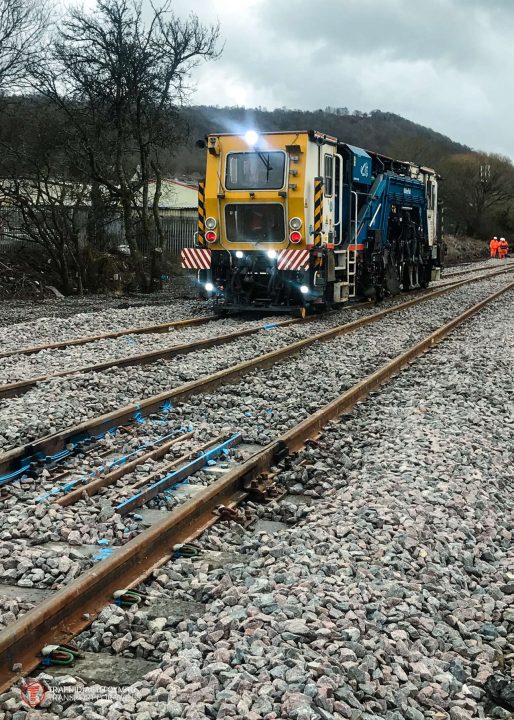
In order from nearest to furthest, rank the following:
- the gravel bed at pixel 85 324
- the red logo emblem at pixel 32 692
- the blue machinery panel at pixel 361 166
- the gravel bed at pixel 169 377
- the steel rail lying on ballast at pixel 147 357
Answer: the red logo emblem at pixel 32 692, the gravel bed at pixel 169 377, the steel rail lying on ballast at pixel 147 357, the gravel bed at pixel 85 324, the blue machinery panel at pixel 361 166

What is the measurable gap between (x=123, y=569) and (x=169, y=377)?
4.82 m

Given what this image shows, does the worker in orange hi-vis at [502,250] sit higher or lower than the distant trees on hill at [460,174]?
lower

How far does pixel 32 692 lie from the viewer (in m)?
Answer: 2.82

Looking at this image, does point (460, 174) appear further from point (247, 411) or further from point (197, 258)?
point (247, 411)

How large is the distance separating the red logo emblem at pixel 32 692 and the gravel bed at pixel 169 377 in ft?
10.1

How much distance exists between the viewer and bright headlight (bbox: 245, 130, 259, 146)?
1406 centimetres

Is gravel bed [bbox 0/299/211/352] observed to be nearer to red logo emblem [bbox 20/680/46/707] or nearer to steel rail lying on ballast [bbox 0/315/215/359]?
steel rail lying on ballast [bbox 0/315/215/359]

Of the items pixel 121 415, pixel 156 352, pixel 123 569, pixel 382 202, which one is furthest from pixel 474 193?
pixel 123 569

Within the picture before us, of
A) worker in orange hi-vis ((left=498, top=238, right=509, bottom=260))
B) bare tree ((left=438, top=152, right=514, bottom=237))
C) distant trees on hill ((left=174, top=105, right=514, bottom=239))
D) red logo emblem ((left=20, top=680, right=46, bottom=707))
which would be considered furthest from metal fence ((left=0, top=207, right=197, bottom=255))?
bare tree ((left=438, top=152, right=514, bottom=237))

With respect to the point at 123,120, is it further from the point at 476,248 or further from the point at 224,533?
the point at 476,248

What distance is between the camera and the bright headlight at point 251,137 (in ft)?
46.1

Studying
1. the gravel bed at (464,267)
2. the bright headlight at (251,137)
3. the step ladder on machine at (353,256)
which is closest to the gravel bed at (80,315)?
the step ladder on machine at (353,256)

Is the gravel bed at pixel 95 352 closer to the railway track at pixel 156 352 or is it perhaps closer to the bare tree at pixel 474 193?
the railway track at pixel 156 352

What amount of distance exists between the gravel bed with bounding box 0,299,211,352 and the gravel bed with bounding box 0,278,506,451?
2560 millimetres
